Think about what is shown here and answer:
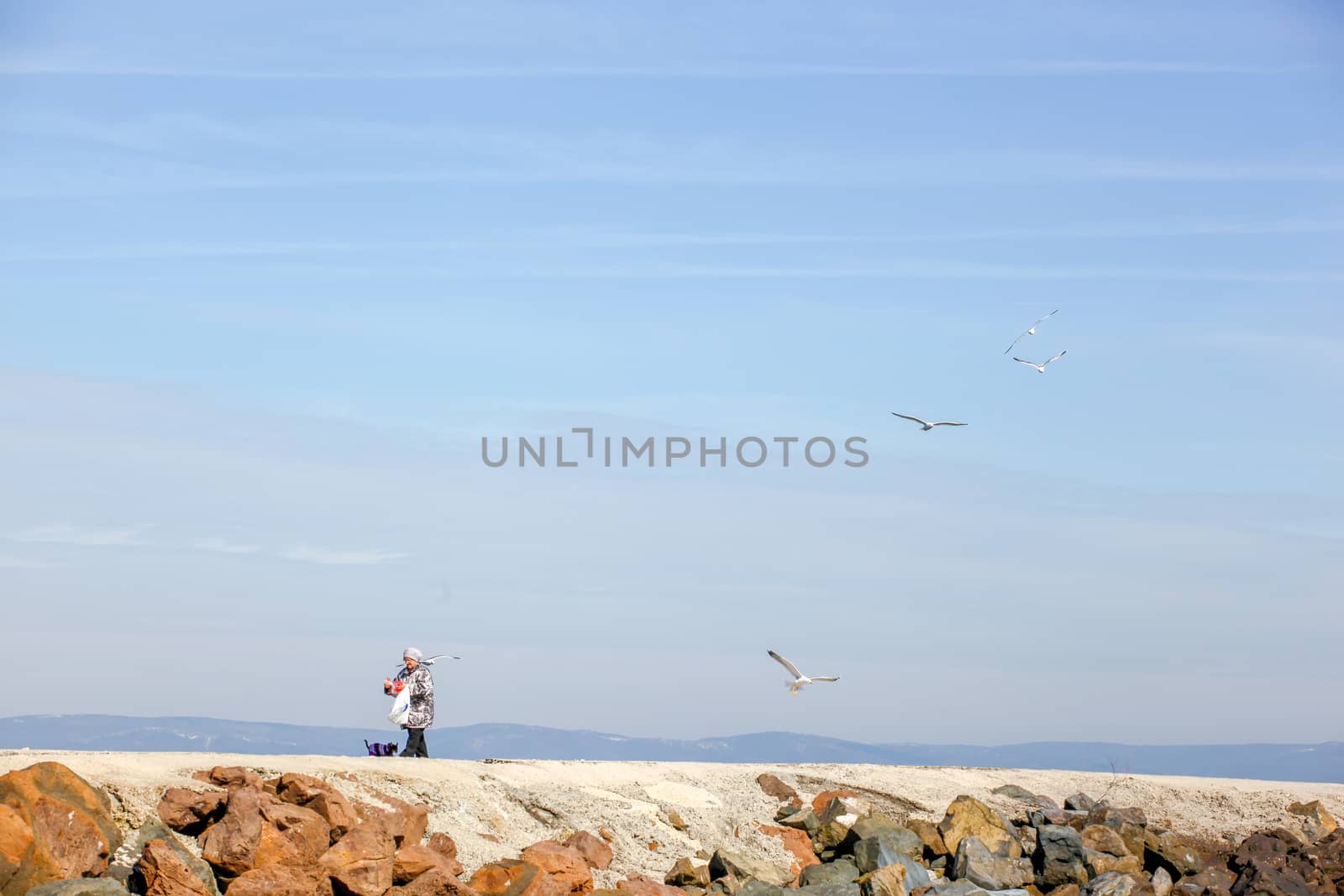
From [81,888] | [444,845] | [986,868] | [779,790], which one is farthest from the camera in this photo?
[779,790]

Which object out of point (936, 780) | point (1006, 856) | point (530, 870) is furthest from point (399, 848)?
point (936, 780)

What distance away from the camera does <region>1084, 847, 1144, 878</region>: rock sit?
19.9 meters

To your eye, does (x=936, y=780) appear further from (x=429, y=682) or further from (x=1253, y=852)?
(x=429, y=682)

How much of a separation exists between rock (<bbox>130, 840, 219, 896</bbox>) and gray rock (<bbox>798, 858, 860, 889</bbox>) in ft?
24.3

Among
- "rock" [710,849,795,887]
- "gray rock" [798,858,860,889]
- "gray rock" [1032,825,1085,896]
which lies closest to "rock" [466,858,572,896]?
"rock" [710,849,795,887]

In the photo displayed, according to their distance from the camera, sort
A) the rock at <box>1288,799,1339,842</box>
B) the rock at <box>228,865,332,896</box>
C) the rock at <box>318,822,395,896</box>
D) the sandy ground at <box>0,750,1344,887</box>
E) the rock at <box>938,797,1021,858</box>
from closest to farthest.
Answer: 1. the rock at <box>228,865,332,896</box>
2. the rock at <box>318,822,395,896</box>
3. the sandy ground at <box>0,750,1344,887</box>
4. the rock at <box>938,797,1021,858</box>
5. the rock at <box>1288,799,1339,842</box>

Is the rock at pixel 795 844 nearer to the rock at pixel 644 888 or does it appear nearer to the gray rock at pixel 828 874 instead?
the gray rock at pixel 828 874

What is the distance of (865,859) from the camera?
1862 cm

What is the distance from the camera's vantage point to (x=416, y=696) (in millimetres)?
20297

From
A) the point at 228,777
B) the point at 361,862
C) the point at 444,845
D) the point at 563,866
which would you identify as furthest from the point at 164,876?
the point at 563,866

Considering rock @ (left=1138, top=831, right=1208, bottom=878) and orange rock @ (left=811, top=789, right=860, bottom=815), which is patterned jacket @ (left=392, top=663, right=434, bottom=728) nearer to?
orange rock @ (left=811, top=789, right=860, bottom=815)

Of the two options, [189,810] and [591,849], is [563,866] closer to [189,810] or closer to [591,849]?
[591,849]

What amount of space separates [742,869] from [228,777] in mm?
6072

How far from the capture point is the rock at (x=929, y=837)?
19.8 meters
